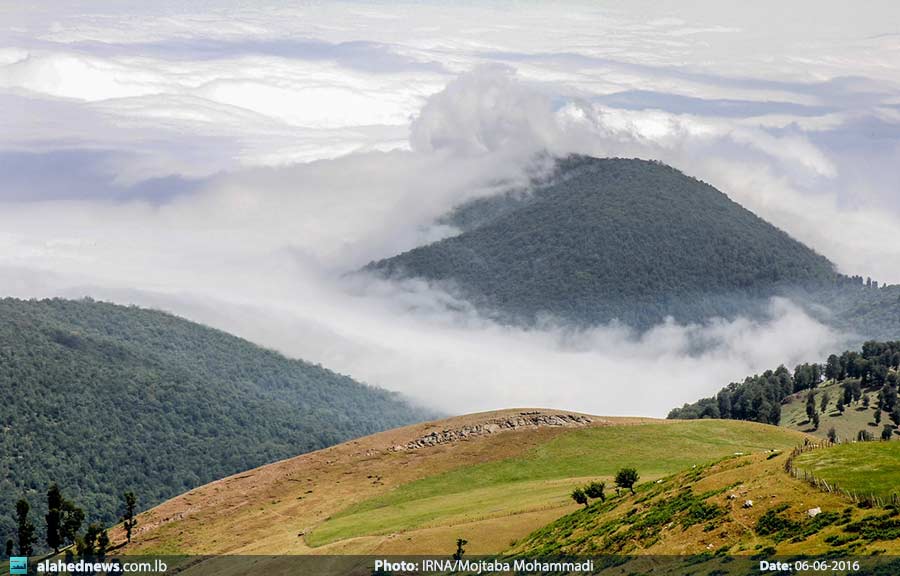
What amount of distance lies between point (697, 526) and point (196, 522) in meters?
58.2

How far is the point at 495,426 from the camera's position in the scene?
13338 centimetres

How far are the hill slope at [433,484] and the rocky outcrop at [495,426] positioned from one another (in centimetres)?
11

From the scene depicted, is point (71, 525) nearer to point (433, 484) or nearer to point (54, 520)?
point (54, 520)

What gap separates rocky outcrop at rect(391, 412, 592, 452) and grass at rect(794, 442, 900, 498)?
2173 inches

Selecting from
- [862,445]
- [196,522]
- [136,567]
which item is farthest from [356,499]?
[862,445]

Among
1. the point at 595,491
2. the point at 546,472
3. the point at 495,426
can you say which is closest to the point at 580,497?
the point at 595,491

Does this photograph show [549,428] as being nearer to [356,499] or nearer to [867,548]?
[356,499]

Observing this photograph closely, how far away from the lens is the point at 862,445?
78.8 meters

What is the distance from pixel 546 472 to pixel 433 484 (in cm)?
1120

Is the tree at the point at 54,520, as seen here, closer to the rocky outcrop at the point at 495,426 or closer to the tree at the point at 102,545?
the tree at the point at 102,545

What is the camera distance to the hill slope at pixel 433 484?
99.1 metres

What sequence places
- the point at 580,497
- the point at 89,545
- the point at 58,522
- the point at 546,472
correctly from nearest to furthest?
the point at 580,497
the point at 89,545
the point at 546,472
the point at 58,522

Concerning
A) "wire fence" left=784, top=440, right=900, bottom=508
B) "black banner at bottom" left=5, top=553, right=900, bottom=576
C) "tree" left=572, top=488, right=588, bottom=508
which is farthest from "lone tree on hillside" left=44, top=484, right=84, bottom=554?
"wire fence" left=784, top=440, right=900, bottom=508

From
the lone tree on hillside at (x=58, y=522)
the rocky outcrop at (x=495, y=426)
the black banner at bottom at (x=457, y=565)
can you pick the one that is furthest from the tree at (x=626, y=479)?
the lone tree on hillside at (x=58, y=522)
